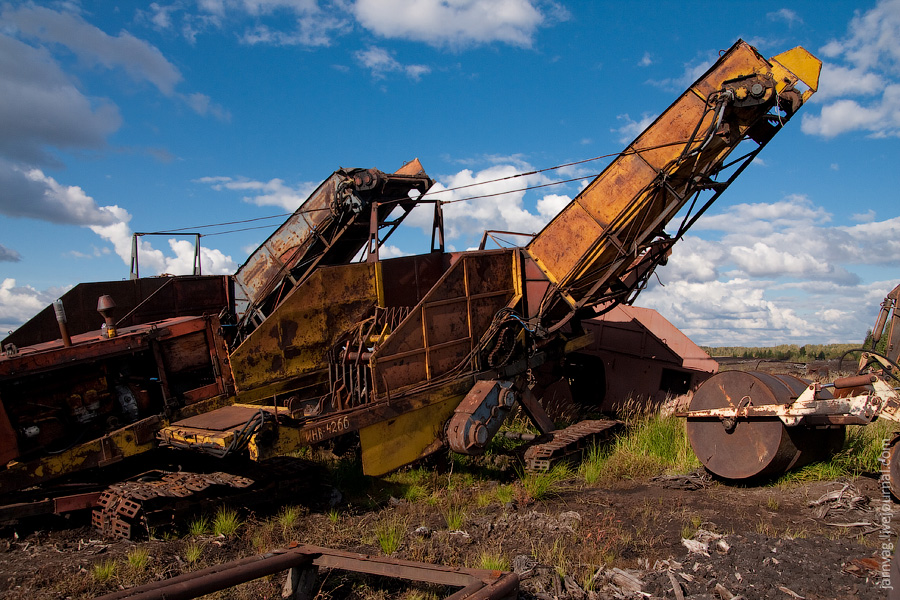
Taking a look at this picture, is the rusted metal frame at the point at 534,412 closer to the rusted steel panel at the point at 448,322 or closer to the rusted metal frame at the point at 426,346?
the rusted steel panel at the point at 448,322

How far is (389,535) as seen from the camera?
5.46 metres

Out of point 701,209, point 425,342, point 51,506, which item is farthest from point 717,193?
point 51,506

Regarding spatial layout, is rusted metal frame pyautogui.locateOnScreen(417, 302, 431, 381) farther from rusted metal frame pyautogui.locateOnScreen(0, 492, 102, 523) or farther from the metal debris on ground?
rusted metal frame pyautogui.locateOnScreen(0, 492, 102, 523)

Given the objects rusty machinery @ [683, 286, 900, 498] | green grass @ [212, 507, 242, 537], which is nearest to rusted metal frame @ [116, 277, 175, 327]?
green grass @ [212, 507, 242, 537]

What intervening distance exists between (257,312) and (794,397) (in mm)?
7841

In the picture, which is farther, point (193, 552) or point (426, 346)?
point (426, 346)

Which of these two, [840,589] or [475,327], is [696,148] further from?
[840,589]

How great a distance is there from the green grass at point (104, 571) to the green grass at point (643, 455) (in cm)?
528

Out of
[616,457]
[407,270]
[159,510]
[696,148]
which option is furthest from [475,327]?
[159,510]

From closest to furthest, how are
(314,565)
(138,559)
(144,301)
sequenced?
(314,565), (138,559), (144,301)

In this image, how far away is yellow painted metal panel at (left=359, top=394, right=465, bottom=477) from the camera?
278 inches

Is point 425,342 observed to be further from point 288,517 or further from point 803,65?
point 803,65

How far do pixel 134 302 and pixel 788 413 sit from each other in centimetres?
900

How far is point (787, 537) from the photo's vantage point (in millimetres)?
5020
